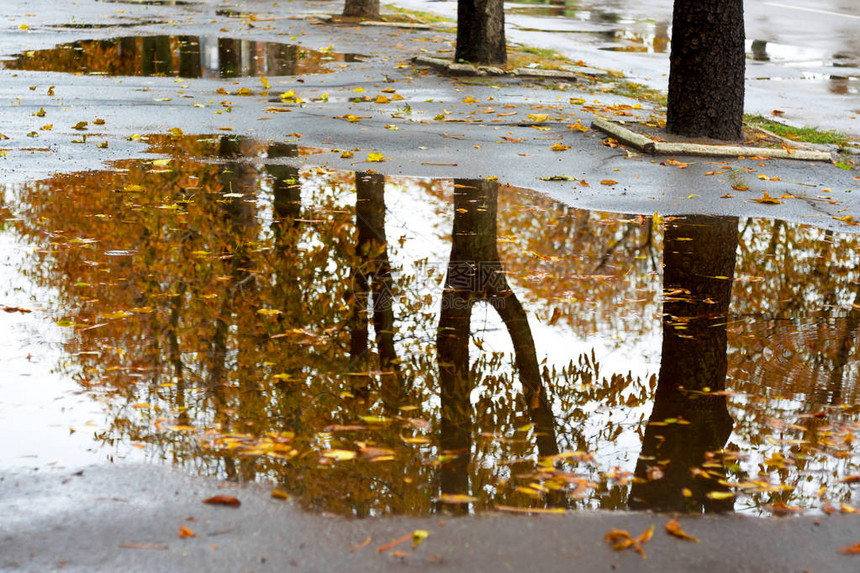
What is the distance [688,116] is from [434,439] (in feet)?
22.0

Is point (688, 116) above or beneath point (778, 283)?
above

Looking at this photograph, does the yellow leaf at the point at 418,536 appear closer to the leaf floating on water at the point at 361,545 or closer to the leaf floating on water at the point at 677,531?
the leaf floating on water at the point at 361,545

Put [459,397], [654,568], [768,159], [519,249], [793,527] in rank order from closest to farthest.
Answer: [654,568] < [793,527] < [459,397] < [519,249] < [768,159]

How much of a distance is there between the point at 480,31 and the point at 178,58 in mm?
4874

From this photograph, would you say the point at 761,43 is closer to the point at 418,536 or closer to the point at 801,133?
the point at 801,133

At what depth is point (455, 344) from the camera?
4.55 meters

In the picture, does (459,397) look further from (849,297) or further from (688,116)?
(688,116)

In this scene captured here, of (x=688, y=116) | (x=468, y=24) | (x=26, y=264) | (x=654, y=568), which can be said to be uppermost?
(x=468, y=24)

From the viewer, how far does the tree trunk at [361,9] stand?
818 inches

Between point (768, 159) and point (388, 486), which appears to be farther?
point (768, 159)

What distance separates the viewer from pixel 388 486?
3234 mm

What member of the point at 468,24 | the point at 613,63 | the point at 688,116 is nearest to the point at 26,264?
the point at 688,116

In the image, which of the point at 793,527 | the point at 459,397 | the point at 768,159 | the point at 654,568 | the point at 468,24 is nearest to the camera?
the point at 654,568

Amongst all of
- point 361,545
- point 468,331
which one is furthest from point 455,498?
point 468,331
